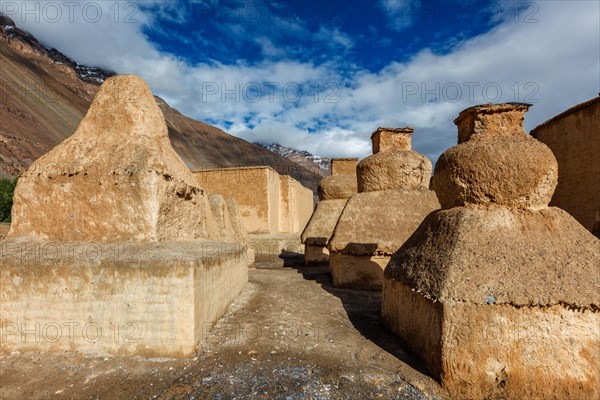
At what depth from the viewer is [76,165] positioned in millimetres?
3523

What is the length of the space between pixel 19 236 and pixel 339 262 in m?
4.54

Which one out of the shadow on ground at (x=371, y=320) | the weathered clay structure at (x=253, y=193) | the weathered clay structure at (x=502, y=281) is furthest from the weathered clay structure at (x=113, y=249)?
the weathered clay structure at (x=253, y=193)

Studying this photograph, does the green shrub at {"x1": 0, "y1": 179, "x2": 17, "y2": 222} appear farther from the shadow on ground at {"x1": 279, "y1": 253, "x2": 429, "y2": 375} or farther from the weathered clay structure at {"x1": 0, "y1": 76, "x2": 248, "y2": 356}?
the shadow on ground at {"x1": 279, "y1": 253, "x2": 429, "y2": 375}

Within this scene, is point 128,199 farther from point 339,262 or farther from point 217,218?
point 339,262

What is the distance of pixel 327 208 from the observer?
33.4 ft

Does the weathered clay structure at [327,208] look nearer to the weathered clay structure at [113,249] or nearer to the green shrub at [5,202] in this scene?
the weathered clay structure at [113,249]

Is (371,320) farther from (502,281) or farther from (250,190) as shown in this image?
(250,190)

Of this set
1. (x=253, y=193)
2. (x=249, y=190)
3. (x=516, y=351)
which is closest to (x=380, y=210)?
(x=516, y=351)

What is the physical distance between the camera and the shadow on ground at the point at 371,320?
115 inches

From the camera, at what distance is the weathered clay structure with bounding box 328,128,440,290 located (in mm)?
5660

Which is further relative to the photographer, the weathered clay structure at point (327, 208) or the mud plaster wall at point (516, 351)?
the weathered clay structure at point (327, 208)

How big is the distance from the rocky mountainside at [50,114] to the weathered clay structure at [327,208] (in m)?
18.3

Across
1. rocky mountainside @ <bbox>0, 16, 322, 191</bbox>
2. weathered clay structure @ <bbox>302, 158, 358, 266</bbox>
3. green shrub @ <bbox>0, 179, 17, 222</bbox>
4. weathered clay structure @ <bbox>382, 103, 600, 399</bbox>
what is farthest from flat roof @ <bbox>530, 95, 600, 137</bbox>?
rocky mountainside @ <bbox>0, 16, 322, 191</bbox>

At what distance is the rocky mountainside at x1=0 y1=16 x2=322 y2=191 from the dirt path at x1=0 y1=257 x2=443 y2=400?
2073 centimetres
